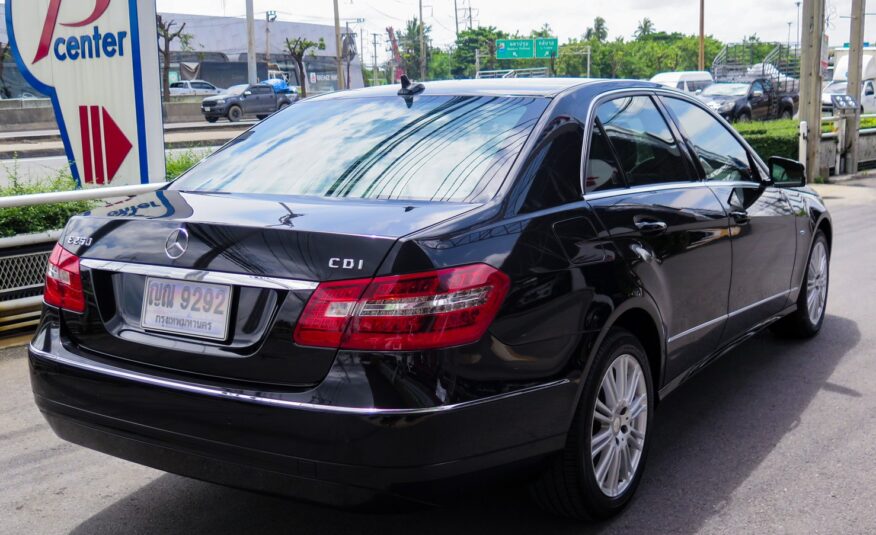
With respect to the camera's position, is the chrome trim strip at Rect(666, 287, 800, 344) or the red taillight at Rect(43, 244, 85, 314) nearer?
the red taillight at Rect(43, 244, 85, 314)

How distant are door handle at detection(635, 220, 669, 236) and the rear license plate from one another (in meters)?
1.68

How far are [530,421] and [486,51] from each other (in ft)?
305

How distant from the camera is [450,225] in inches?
115

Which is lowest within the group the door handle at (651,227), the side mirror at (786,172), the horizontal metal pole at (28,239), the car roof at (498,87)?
the horizontal metal pole at (28,239)

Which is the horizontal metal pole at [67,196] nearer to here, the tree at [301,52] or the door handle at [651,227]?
the door handle at [651,227]

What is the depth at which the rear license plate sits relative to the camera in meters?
2.87

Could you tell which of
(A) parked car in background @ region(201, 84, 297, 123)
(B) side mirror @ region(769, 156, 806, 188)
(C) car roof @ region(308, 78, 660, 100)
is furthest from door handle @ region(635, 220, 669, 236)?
(A) parked car in background @ region(201, 84, 297, 123)

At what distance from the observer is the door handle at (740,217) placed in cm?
461

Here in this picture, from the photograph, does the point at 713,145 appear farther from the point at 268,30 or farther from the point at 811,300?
the point at 268,30

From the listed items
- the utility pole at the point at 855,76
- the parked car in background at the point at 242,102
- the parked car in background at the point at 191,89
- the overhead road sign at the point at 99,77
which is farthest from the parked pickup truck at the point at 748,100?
the parked car in background at the point at 191,89

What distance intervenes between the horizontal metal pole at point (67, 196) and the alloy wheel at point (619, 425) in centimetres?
364

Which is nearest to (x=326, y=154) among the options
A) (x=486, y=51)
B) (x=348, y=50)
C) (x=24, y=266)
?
(x=24, y=266)

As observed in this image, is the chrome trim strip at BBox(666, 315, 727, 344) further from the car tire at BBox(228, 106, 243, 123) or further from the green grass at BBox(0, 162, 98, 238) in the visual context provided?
the car tire at BBox(228, 106, 243, 123)

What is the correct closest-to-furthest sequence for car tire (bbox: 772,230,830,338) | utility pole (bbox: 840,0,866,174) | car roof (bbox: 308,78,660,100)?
1. car roof (bbox: 308,78,660,100)
2. car tire (bbox: 772,230,830,338)
3. utility pole (bbox: 840,0,866,174)
